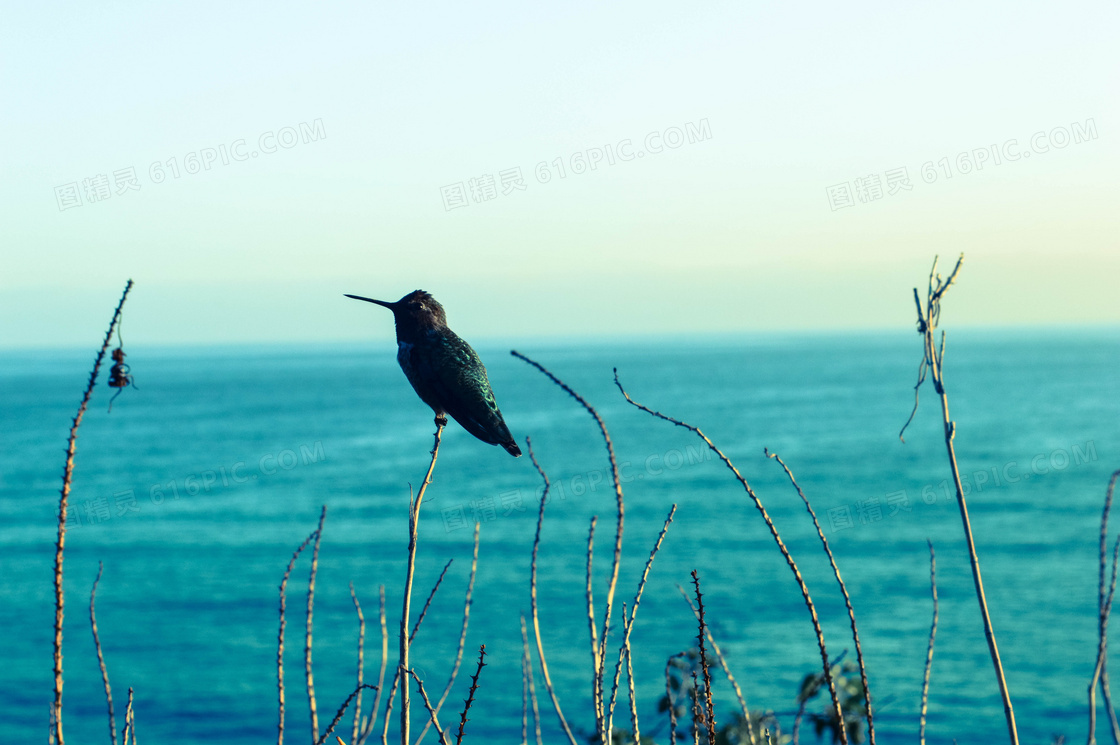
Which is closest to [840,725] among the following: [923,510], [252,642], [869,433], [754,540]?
[252,642]

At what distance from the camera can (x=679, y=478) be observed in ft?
326

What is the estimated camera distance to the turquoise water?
4441 cm

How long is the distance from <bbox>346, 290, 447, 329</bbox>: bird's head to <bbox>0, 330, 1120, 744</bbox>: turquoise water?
1866mm

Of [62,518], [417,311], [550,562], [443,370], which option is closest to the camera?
[62,518]

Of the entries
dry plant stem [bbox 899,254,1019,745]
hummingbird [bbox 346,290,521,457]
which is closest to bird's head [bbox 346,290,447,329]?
hummingbird [bbox 346,290,521,457]

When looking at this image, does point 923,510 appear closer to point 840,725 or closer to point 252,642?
point 252,642

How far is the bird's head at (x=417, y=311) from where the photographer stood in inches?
231

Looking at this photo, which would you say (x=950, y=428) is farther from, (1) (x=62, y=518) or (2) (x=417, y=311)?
(2) (x=417, y=311)

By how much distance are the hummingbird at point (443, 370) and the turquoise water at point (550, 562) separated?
178 centimetres

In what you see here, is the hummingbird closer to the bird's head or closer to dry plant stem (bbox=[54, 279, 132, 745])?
the bird's head

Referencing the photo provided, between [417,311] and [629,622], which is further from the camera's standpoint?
[417,311]

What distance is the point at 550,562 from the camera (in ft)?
221

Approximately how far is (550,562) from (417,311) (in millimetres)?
63042

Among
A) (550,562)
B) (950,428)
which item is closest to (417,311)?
(950,428)
